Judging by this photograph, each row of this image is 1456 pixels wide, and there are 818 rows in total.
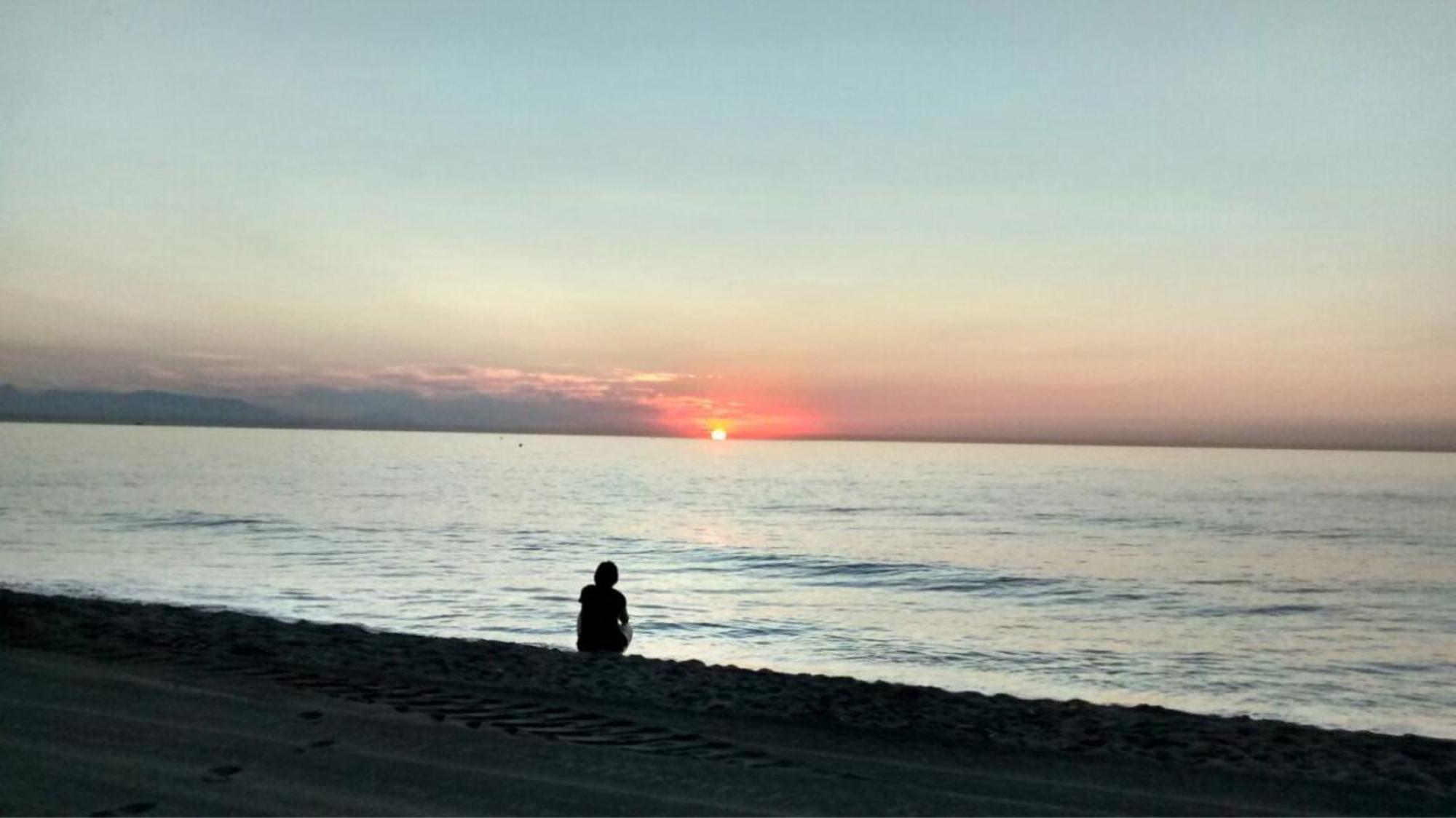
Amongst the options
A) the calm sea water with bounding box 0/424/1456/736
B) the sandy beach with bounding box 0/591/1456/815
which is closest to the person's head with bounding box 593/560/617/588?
the sandy beach with bounding box 0/591/1456/815

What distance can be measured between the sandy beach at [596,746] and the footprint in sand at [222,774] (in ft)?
0.07

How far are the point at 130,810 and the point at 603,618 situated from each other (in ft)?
27.3

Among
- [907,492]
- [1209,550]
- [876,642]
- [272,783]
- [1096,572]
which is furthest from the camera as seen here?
[907,492]

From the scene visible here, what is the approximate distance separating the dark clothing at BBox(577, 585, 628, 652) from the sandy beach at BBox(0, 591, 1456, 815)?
2131mm

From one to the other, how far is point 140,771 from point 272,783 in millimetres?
871

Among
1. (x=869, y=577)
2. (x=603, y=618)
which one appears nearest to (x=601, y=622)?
(x=603, y=618)

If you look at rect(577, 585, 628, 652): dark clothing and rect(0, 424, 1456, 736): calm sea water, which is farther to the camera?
rect(0, 424, 1456, 736): calm sea water

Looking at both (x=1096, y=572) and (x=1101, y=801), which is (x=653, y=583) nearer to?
(x=1096, y=572)

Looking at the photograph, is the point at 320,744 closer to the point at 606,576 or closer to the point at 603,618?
the point at 603,618

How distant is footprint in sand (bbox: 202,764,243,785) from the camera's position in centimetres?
634

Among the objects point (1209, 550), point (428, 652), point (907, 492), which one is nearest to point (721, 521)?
point (1209, 550)

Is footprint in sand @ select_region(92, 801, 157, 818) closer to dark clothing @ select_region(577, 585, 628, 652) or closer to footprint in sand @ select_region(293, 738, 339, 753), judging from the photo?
footprint in sand @ select_region(293, 738, 339, 753)

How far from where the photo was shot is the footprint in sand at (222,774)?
6.34 metres

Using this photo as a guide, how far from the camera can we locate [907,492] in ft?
304
